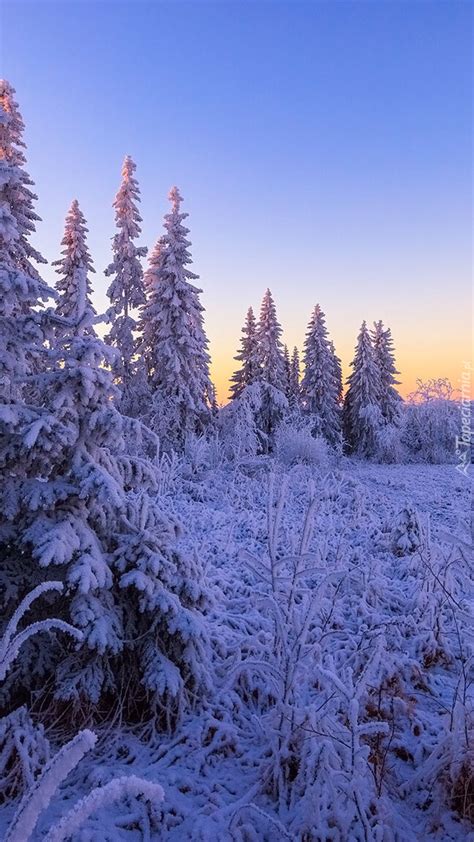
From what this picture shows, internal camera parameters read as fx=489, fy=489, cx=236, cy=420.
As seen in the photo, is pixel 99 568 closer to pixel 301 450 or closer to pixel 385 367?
pixel 301 450

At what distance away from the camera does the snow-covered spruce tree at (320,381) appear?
32.0m

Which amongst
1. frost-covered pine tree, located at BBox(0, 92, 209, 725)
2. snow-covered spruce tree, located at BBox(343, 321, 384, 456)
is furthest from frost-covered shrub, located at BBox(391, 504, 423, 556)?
snow-covered spruce tree, located at BBox(343, 321, 384, 456)

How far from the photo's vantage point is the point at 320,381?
3209 cm

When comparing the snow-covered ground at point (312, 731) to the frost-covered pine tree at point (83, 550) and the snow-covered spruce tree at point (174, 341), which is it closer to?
the frost-covered pine tree at point (83, 550)

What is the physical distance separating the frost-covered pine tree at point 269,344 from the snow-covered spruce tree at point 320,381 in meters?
2.58

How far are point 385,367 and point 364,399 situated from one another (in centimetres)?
484

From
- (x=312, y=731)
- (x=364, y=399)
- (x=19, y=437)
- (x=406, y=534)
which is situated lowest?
(x=312, y=731)

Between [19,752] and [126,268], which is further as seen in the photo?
[126,268]

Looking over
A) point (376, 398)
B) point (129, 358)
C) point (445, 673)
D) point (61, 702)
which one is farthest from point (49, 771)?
point (376, 398)

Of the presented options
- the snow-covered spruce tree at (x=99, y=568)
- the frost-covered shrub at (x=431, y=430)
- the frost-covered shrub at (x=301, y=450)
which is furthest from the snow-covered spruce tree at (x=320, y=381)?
the snow-covered spruce tree at (x=99, y=568)

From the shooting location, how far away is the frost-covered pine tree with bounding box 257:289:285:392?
30000 mm

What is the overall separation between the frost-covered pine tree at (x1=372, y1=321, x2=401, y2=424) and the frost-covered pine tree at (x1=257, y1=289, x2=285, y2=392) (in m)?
8.81

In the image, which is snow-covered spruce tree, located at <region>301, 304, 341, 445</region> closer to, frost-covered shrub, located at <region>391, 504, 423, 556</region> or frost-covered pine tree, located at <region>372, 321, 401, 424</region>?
frost-covered pine tree, located at <region>372, 321, 401, 424</region>

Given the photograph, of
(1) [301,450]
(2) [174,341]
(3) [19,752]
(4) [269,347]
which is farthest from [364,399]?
(3) [19,752]
